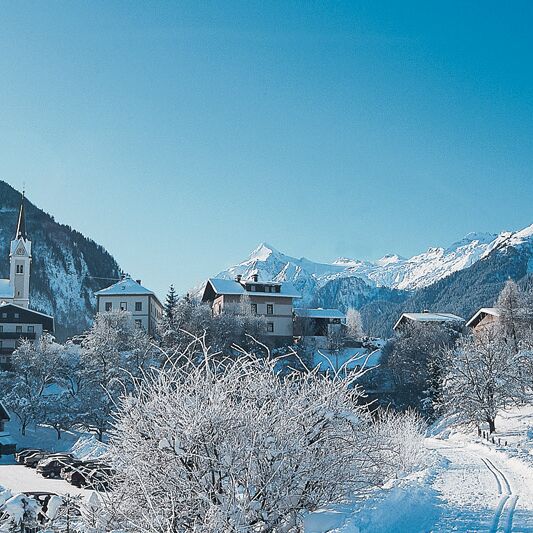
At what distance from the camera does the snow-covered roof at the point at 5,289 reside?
3403 inches

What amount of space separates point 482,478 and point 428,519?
25.4 ft

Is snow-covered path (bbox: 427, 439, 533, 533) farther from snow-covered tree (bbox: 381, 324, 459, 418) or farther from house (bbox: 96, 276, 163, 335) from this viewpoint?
house (bbox: 96, 276, 163, 335)

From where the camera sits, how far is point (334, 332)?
72.6 metres

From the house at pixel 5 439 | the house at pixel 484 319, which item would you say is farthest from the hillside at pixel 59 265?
the house at pixel 484 319

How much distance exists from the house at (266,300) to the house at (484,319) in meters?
22.1

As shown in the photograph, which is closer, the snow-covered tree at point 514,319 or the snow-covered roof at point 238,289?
the snow-covered tree at point 514,319

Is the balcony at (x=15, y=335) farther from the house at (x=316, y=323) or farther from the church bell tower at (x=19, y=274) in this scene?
the house at (x=316, y=323)

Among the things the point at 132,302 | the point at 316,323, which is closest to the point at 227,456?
the point at 316,323

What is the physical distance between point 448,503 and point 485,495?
1728mm

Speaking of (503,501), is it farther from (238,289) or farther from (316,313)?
(316,313)

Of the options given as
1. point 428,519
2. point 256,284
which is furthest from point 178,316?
point 428,519

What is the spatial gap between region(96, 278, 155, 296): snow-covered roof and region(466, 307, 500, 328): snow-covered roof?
3884 cm

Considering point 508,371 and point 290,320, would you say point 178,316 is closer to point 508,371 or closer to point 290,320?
point 290,320

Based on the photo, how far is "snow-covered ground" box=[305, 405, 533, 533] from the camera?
498 inches
